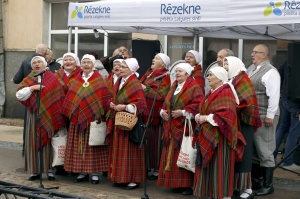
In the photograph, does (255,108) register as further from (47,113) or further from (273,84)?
(47,113)

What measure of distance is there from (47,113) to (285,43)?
4.42 meters

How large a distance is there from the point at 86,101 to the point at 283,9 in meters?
2.75

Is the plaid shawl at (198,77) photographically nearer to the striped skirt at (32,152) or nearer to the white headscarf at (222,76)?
the white headscarf at (222,76)

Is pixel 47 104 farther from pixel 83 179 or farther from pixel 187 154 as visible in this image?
pixel 187 154

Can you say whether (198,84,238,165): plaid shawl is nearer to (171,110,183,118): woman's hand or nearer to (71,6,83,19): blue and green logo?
(171,110,183,118): woman's hand

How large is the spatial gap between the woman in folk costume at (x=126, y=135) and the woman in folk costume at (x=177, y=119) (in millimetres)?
374

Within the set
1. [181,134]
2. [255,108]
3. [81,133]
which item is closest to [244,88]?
[255,108]

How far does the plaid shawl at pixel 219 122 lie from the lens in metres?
6.20

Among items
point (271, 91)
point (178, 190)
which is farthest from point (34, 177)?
point (271, 91)

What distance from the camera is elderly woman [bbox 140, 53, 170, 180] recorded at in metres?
7.69

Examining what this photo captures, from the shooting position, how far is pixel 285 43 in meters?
9.92

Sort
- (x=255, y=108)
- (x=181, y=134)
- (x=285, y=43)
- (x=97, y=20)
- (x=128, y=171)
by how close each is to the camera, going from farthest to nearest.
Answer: (x=285, y=43) → (x=97, y=20) → (x=128, y=171) → (x=181, y=134) → (x=255, y=108)

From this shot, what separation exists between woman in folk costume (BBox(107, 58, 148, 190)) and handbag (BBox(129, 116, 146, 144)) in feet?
0.22

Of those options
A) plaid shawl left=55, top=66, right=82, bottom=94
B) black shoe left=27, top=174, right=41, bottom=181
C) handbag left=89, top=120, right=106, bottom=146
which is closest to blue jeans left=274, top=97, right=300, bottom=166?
handbag left=89, top=120, right=106, bottom=146
